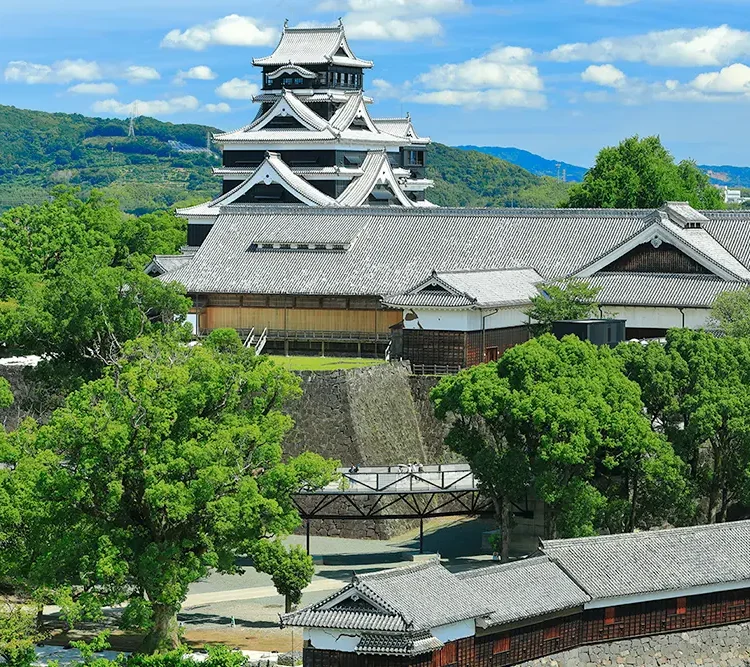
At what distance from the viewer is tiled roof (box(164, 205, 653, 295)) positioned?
53781mm

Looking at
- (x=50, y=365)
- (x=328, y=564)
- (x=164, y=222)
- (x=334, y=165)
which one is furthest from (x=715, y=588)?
(x=164, y=222)

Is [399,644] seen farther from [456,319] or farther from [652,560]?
[456,319]

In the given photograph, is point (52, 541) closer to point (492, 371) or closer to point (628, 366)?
point (492, 371)

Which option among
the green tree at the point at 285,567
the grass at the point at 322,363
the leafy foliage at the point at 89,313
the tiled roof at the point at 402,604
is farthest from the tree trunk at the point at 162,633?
the grass at the point at 322,363

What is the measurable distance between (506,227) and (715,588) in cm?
2243

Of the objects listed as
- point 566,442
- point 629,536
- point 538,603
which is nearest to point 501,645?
point 538,603

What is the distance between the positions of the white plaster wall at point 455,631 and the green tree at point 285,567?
5.09 metres

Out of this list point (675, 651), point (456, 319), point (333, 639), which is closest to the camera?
point (333, 639)

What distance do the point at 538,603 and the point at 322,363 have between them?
63.3 ft

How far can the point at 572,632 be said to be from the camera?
34062 mm

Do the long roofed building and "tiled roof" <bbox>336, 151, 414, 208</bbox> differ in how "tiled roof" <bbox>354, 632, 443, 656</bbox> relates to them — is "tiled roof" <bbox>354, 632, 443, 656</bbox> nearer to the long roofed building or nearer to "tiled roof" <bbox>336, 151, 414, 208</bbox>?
the long roofed building

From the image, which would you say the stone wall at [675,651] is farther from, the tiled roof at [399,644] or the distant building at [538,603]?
the tiled roof at [399,644]

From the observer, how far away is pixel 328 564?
137 feet

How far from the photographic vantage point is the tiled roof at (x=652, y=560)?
113 feet
